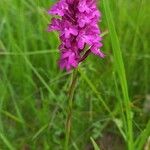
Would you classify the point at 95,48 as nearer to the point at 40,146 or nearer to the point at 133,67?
the point at 40,146

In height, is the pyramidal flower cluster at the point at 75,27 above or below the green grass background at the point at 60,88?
above

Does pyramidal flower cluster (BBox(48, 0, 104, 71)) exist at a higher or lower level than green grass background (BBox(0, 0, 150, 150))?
higher

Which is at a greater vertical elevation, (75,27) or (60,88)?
(75,27)

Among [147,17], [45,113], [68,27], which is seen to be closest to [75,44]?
[68,27]

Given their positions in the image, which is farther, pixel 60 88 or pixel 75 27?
pixel 60 88
